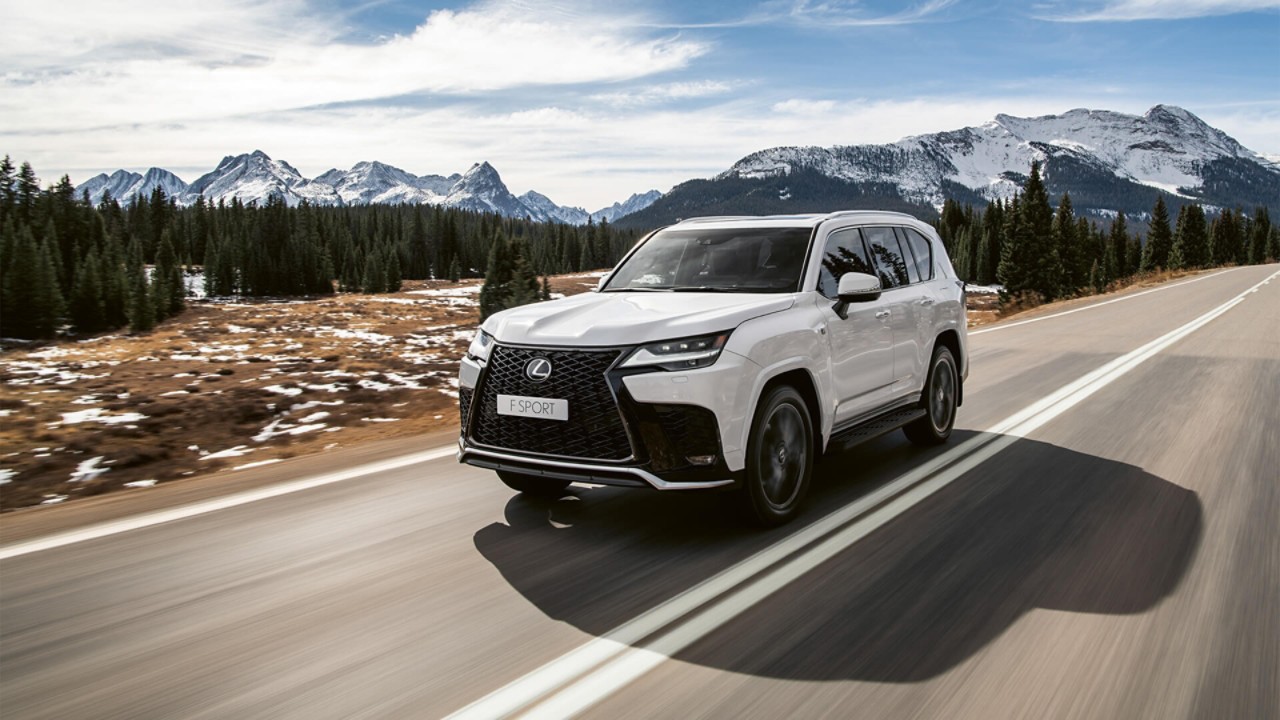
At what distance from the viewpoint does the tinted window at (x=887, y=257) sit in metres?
6.77

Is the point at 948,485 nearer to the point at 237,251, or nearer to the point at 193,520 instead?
the point at 193,520

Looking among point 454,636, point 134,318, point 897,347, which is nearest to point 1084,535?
point 897,347

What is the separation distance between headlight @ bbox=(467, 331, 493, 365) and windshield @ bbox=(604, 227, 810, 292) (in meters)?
1.25

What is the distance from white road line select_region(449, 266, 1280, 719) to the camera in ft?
10.3

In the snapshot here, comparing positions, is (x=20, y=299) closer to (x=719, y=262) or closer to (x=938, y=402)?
(x=719, y=262)

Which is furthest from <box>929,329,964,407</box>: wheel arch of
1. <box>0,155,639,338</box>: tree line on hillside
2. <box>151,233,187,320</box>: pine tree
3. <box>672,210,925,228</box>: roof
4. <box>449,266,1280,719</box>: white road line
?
<box>151,233,187,320</box>: pine tree

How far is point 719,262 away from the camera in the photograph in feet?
20.3

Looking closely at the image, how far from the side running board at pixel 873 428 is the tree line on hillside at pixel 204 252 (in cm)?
2782

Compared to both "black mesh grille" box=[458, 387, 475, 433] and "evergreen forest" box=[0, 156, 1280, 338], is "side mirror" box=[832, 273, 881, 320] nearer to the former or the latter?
"black mesh grille" box=[458, 387, 475, 433]

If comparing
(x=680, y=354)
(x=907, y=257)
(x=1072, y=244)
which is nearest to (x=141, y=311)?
(x=1072, y=244)

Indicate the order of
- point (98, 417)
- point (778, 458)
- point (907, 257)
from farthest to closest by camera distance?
point (98, 417) < point (907, 257) < point (778, 458)

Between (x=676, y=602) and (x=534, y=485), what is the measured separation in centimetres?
204

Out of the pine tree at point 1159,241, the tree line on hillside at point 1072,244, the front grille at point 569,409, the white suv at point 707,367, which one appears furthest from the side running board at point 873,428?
the pine tree at point 1159,241

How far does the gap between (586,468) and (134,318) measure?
85.6 m
